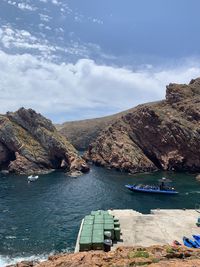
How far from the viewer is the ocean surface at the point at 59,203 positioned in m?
72.7

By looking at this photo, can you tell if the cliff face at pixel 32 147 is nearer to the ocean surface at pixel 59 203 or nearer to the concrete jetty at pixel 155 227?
the ocean surface at pixel 59 203

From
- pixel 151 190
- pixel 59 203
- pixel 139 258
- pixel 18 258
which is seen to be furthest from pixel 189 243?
pixel 151 190

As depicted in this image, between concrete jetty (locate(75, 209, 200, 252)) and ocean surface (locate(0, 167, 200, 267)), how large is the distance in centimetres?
1344

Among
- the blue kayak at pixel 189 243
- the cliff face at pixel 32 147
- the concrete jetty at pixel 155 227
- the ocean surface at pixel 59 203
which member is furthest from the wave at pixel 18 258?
the cliff face at pixel 32 147

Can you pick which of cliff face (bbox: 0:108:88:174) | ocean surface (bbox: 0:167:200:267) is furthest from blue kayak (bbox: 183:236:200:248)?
cliff face (bbox: 0:108:88:174)

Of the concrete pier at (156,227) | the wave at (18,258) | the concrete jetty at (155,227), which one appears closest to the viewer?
the concrete jetty at (155,227)

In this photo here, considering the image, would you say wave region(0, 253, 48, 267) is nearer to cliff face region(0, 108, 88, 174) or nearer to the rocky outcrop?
the rocky outcrop

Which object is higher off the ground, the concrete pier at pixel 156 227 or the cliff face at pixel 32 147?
the cliff face at pixel 32 147

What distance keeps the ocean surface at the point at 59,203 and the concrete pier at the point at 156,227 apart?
534 inches

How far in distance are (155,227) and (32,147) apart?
122m

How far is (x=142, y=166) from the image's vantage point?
613ft

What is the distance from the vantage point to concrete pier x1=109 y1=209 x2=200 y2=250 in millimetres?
60816

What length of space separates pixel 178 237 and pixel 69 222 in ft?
110

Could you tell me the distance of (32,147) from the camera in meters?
180
